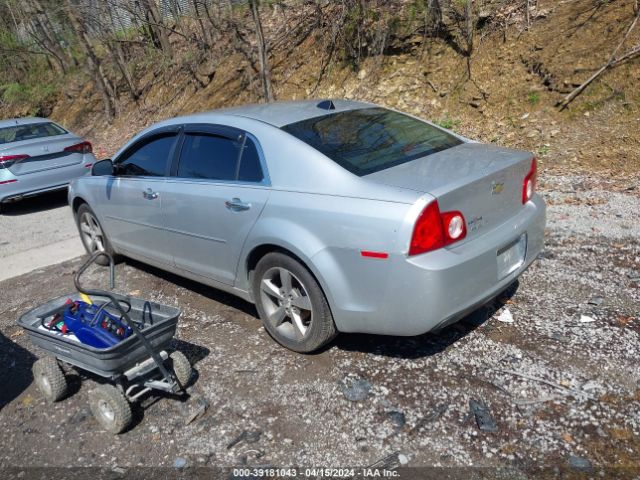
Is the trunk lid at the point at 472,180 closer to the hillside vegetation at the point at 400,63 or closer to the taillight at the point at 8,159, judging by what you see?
the hillside vegetation at the point at 400,63

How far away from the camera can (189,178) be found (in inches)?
178

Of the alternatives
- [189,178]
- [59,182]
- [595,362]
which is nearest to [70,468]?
[189,178]

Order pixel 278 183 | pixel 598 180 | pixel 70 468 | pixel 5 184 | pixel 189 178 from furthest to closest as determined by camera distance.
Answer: pixel 5 184, pixel 598 180, pixel 189 178, pixel 278 183, pixel 70 468

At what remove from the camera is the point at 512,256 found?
3682mm

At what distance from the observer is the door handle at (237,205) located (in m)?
3.96

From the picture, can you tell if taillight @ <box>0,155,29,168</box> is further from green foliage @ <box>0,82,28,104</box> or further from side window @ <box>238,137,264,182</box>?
green foliage @ <box>0,82,28,104</box>

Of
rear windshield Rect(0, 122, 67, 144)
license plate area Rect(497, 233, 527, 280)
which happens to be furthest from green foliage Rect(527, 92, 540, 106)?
rear windshield Rect(0, 122, 67, 144)

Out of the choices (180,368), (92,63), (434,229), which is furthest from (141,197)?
(92,63)

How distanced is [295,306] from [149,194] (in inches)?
72.3

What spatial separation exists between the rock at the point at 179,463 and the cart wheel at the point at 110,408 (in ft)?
1.37

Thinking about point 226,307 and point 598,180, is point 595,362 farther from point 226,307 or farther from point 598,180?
point 598,180

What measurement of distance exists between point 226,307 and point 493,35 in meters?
7.06

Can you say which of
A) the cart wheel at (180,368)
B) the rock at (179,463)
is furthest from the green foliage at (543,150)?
the rock at (179,463)

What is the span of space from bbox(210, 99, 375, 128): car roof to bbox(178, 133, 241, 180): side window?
0.26 meters
